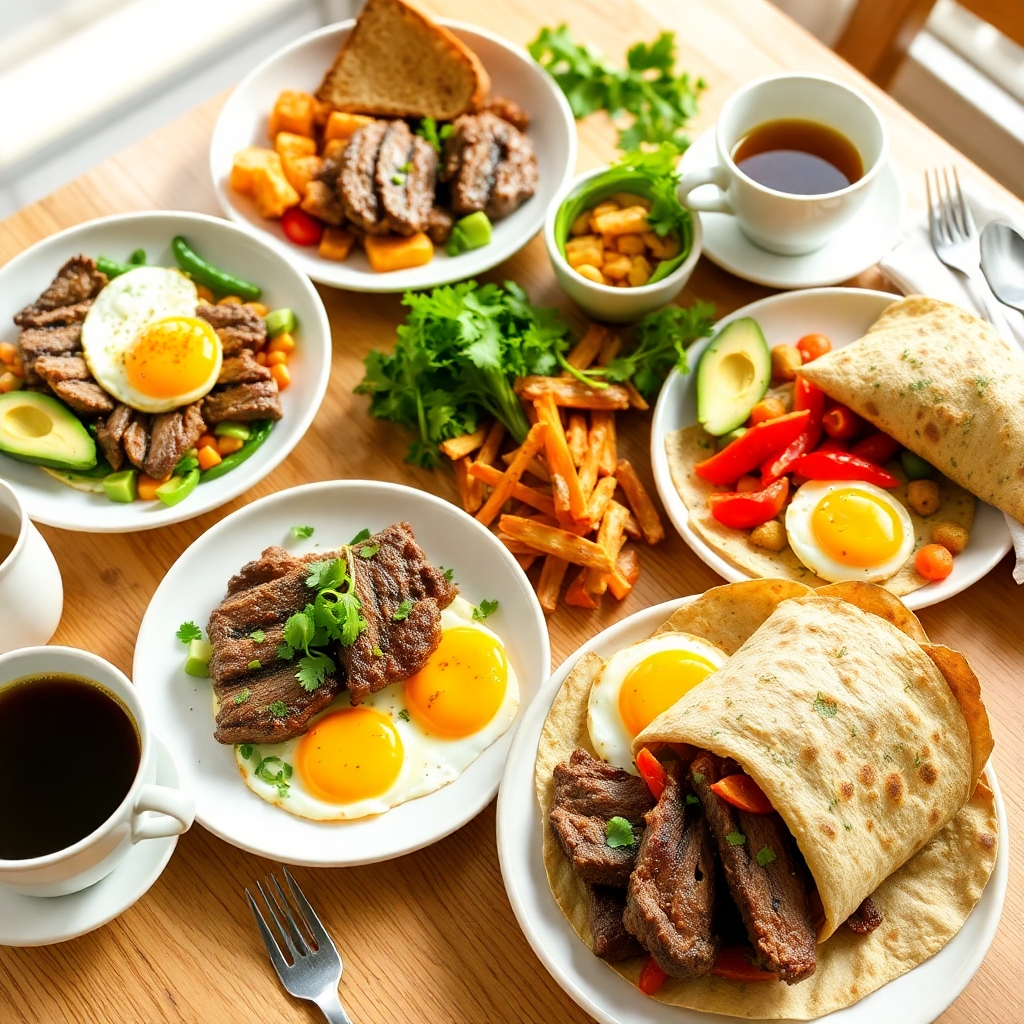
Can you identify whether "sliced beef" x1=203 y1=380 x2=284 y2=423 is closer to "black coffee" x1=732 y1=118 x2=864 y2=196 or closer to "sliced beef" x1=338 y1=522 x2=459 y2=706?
"sliced beef" x1=338 y1=522 x2=459 y2=706

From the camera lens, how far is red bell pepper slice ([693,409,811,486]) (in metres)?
3.27

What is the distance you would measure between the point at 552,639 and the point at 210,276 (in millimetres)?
1801

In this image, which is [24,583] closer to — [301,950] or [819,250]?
[301,950]

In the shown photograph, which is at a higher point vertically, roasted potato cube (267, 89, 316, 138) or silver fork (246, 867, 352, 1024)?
roasted potato cube (267, 89, 316, 138)

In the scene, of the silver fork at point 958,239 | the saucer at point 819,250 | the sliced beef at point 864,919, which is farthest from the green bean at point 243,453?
the silver fork at point 958,239

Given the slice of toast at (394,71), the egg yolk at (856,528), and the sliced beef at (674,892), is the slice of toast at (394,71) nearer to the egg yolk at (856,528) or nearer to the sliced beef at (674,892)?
the egg yolk at (856,528)

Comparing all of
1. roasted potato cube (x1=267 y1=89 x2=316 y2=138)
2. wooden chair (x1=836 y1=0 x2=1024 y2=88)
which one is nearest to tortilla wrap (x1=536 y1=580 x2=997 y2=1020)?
roasted potato cube (x1=267 y1=89 x2=316 y2=138)

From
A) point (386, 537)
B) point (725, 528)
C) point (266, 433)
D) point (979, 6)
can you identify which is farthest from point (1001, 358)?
point (266, 433)

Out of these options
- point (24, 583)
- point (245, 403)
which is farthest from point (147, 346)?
point (24, 583)

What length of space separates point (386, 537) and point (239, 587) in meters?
0.48

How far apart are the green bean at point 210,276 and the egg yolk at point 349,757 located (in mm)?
1615

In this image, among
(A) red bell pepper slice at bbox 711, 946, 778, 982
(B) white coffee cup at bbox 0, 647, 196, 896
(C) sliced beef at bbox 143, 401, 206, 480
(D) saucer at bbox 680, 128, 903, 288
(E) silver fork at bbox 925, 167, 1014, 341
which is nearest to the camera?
(B) white coffee cup at bbox 0, 647, 196, 896

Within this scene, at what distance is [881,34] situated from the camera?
481 cm

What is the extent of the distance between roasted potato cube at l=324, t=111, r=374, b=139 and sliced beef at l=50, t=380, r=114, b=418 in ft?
4.62
